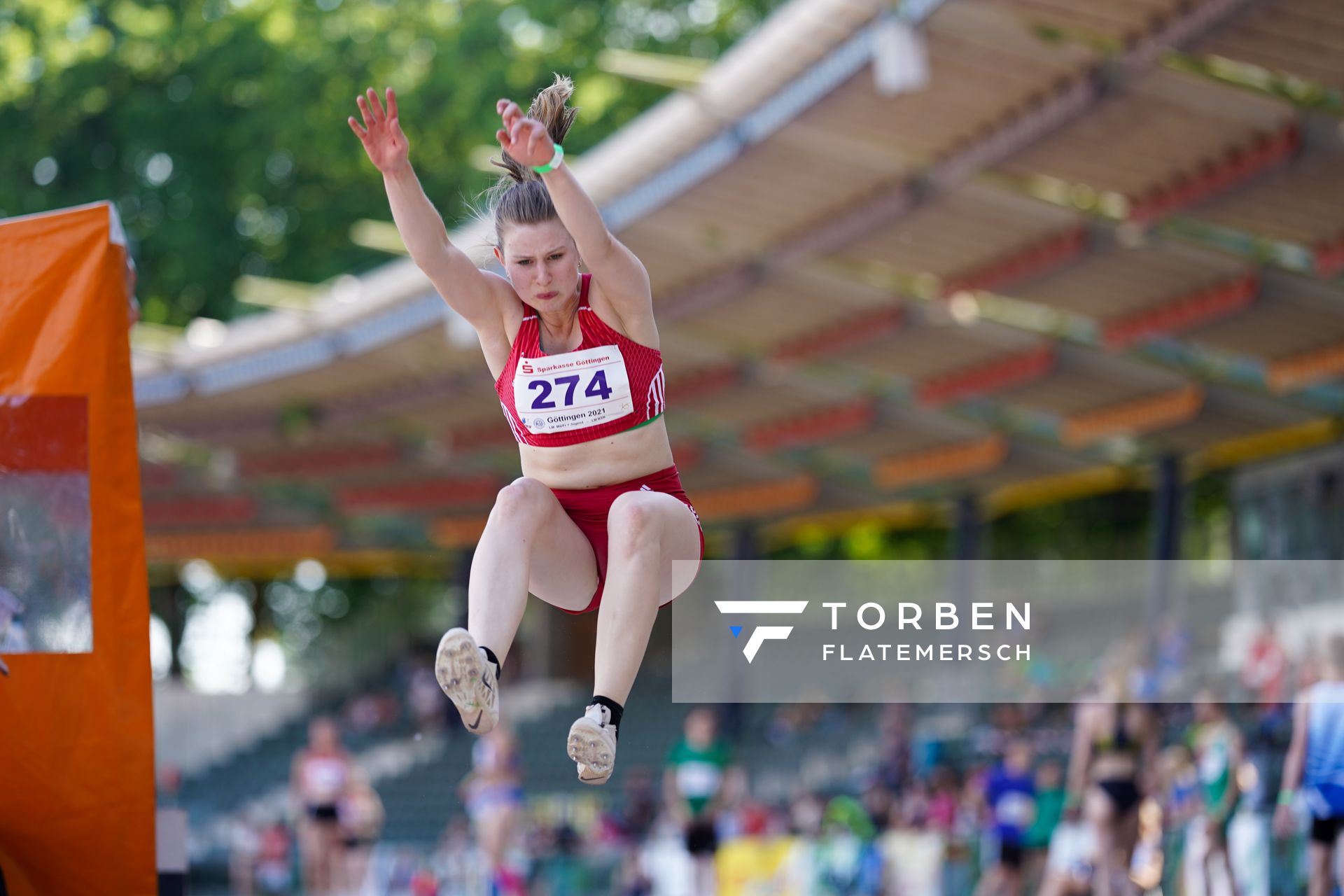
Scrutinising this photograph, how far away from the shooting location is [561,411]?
453 centimetres

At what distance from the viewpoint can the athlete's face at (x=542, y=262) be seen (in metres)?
4.36

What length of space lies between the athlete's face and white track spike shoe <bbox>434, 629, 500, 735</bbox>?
97 cm

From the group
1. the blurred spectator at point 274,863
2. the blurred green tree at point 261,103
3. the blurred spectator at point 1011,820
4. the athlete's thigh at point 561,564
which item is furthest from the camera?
the blurred green tree at point 261,103

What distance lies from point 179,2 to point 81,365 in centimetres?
2516

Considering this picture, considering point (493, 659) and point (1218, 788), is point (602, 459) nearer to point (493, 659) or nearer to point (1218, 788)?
point (493, 659)

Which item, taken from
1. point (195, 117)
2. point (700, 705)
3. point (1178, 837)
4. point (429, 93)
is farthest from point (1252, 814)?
point (195, 117)

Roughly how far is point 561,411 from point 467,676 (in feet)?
2.76

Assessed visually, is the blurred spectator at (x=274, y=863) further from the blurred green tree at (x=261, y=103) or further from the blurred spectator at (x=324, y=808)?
the blurred green tree at (x=261, y=103)

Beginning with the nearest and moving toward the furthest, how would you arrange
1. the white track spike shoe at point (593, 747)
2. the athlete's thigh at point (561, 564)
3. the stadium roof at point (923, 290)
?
1. the white track spike shoe at point (593, 747)
2. the athlete's thigh at point (561, 564)
3. the stadium roof at point (923, 290)

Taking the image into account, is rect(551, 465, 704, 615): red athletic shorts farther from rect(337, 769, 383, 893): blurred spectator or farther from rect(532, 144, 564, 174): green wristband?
rect(337, 769, 383, 893): blurred spectator

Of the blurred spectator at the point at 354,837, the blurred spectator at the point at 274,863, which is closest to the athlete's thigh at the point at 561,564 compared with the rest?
the blurred spectator at the point at 354,837

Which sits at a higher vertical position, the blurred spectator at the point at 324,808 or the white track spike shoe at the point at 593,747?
the white track spike shoe at the point at 593,747

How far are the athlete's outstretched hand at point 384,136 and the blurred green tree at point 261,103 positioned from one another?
72.3 feet

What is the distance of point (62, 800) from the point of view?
480 cm
